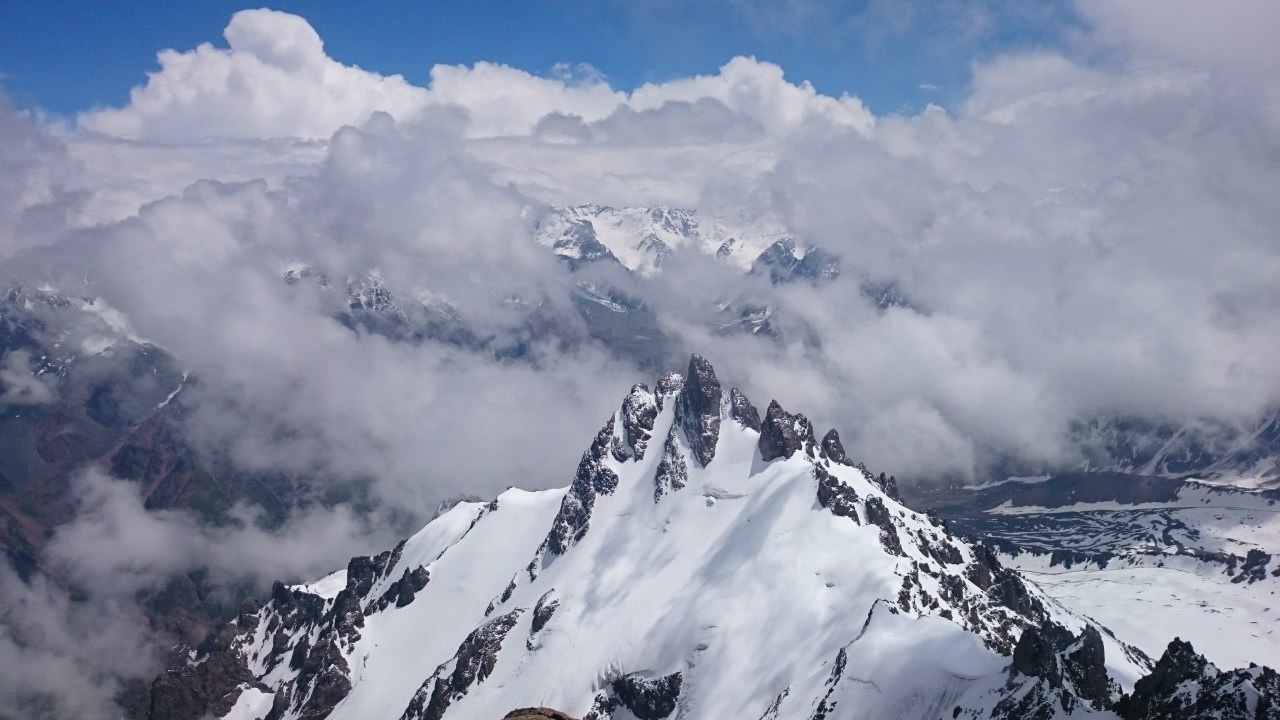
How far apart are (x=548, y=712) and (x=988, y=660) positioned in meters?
148

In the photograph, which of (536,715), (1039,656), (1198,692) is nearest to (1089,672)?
(1039,656)

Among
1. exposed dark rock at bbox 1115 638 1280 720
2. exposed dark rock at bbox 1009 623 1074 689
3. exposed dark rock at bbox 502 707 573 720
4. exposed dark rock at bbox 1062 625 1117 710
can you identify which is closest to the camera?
exposed dark rock at bbox 502 707 573 720

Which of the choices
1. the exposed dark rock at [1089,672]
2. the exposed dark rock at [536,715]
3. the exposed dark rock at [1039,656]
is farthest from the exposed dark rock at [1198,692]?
the exposed dark rock at [536,715]

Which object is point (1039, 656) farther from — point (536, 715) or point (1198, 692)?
point (536, 715)

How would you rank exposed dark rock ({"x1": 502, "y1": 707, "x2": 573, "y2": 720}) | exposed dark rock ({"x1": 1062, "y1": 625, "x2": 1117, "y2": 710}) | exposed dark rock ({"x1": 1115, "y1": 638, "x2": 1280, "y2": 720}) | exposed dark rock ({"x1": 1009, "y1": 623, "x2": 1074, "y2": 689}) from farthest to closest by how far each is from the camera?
exposed dark rock ({"x1": 1009, "y1": 623, "x2": 1074, "y2": 689}), exposed dark rock ({"x1": 1062, "y1": 625, "x2": 1117, "y2": 710}), exposed dark rock ({"x1": 1115, "y1": 638, "x2": 1280, "y2": 720}), exposed dark rock ({"x1": 502, "y1": 707, "x2": 573, "y2": 720})

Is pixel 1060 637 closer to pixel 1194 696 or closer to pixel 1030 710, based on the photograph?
pixel 1030 710

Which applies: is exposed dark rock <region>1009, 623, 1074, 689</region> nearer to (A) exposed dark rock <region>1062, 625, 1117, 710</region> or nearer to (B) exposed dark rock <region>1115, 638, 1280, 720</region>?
(A) exposed dark rock <region>1062, 625, 1117, 710</region>

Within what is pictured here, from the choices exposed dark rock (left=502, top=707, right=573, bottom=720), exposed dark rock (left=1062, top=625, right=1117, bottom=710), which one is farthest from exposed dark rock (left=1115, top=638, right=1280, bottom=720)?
exposed dark rock (left=502, top=707, right=573, bottom=720)

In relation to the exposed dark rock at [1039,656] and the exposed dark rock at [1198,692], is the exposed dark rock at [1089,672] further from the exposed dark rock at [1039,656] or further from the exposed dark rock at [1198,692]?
the exposed dark rock at [1198,692]

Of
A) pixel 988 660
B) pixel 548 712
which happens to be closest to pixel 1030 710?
pixel 988 660

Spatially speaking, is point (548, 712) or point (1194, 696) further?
point (1194, 696)

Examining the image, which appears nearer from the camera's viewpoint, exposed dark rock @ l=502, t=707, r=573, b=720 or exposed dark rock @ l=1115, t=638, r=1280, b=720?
exposed dark rock @ l=502, t=707, r=573, b=720

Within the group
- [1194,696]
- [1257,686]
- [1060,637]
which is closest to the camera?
[1257,686]

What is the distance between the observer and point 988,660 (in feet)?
631
